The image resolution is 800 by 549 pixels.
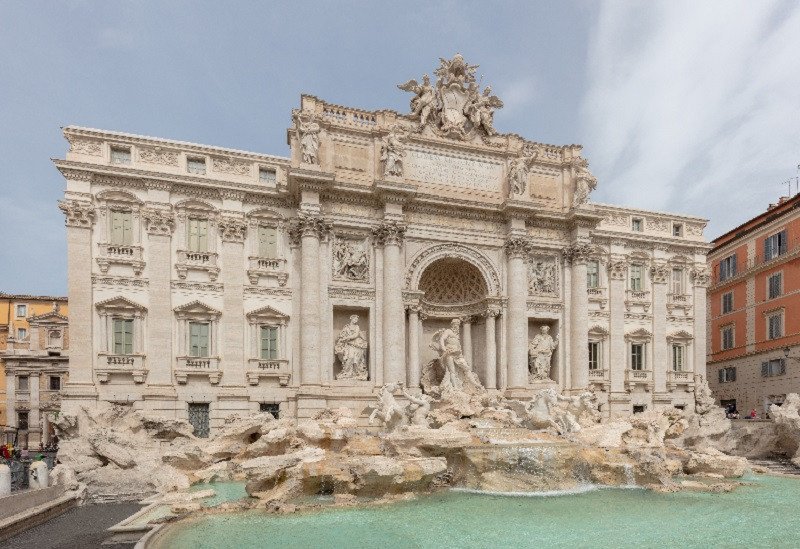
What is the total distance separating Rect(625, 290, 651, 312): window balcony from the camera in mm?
27984

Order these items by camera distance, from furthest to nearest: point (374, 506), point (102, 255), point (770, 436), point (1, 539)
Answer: point (770, 436) → point (102, 255) → point (374, 506) → point (1, 539)

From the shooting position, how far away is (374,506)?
1331cm

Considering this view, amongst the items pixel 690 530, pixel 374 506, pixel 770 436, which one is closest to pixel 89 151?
pixel 374 506

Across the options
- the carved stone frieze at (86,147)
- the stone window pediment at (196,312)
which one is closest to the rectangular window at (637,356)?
the stone window pediment at (196,312)

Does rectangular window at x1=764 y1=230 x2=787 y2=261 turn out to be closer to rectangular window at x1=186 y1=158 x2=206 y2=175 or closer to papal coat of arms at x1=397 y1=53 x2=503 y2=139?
papal coat of arms at x1=397 y1=53 x2=503 y2=139

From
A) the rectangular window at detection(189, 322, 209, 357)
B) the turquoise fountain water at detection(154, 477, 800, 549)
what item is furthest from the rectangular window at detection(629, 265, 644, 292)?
the rectangular window at detection(189, 322, 209, 357)

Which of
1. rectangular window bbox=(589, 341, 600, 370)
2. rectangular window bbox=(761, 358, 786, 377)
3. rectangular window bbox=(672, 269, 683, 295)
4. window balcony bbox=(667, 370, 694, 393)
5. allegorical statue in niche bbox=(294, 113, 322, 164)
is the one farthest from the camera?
rectangular window bbox=(761, 358, 786, 377)

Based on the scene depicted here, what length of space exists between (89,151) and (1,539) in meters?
15.0

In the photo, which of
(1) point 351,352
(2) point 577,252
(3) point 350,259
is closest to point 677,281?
(2) point 577,252

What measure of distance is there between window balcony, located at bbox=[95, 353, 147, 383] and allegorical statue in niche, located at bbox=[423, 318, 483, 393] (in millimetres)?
12672

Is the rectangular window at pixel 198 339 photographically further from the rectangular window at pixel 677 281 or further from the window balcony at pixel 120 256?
the rectangular window at pixel 677 281

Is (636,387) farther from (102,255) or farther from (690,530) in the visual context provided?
(102,255)

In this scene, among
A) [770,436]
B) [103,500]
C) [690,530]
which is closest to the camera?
[690,530]

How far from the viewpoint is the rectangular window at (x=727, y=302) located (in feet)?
113
